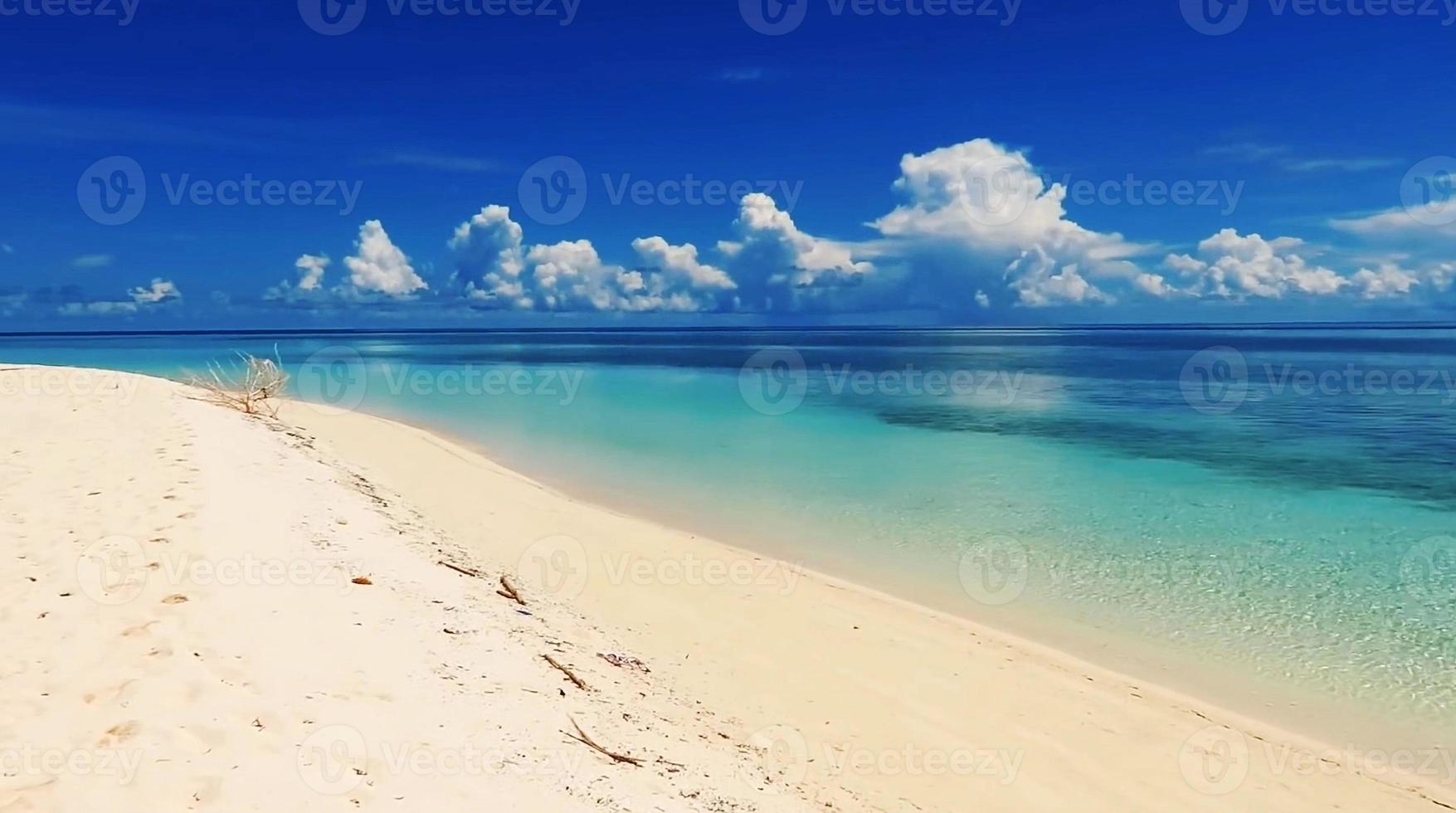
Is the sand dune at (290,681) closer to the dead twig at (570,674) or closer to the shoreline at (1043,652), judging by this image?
the dead twig at (570,674)

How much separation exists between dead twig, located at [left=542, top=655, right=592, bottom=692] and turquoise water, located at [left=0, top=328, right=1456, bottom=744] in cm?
572

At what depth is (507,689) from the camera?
610 cm

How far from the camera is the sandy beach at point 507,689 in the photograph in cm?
473

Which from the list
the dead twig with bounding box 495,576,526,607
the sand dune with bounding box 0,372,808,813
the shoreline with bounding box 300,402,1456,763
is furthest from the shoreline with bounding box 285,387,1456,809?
the sand dune with bounding box 0,372,808,813

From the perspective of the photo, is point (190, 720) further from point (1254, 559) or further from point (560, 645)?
point (1254, 559)

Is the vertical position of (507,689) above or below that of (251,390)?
below

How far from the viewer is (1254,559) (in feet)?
40.3

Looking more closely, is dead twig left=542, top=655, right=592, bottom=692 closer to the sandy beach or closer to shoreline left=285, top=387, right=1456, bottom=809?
the sandy beach

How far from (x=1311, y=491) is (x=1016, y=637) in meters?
12.2

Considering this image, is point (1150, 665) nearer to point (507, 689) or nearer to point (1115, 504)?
point (507, 689)

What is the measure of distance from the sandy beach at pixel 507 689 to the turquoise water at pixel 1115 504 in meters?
1.26

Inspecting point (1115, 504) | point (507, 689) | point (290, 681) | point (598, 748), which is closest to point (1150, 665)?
point (598, 748)

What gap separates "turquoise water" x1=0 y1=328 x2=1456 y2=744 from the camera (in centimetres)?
912

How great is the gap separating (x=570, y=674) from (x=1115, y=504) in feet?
43.6
